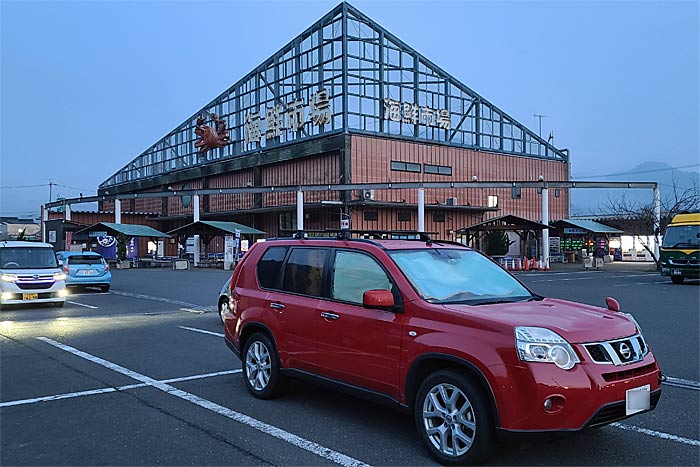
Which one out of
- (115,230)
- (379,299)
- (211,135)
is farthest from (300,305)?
(211,135)

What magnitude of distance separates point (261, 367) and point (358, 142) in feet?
127

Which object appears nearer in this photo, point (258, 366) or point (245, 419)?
point (245, 419)

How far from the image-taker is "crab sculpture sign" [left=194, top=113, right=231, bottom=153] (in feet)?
190

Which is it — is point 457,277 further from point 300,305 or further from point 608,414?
point 608,414

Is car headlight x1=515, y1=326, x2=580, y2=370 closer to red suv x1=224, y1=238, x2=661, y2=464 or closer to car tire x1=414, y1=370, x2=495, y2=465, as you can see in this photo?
red suv x1=224, y1=238, x2=661, y2=464

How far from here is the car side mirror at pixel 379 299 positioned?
5249mm

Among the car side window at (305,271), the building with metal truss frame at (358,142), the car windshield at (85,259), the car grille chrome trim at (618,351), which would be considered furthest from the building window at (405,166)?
the car grille chrome trim at (618,351)

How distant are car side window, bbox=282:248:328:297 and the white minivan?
12.3 meters

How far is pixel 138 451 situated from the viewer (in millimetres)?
5199

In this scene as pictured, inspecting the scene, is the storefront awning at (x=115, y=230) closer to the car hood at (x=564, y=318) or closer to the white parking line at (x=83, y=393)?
the white parking line at (x=83, y=393)

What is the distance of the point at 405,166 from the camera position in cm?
4722

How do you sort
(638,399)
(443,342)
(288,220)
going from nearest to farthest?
(638,399), (443,342), (288,220)

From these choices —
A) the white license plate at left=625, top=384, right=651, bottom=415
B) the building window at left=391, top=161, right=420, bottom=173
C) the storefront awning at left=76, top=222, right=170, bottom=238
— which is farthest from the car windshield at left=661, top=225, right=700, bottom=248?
the storefront awning at left=76, top=222, right=170, bottom=238

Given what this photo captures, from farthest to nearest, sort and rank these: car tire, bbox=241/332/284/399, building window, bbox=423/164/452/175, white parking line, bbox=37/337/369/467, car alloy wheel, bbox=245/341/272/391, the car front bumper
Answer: building window, bbox=423/164/452/175, car alloy wheel, bbox=245/341/272/391, car tire, bbox=241/332/284/399, white parking line, bbox=37/337/369/467, the car front bumper
